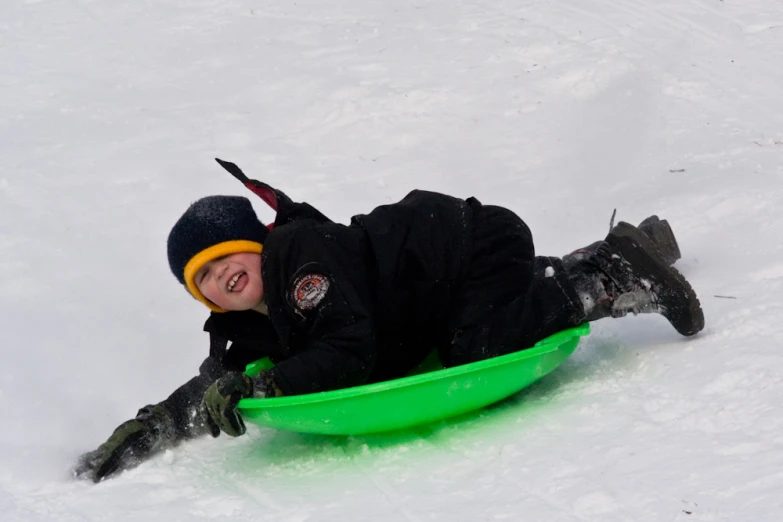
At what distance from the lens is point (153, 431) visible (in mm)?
2539

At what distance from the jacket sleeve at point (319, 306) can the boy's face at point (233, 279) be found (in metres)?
0.06

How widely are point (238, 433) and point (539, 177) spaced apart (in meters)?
2.36

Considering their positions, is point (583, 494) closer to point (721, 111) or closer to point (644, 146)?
point (644, 146)

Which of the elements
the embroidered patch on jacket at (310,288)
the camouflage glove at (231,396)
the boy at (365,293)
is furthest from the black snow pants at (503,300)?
the camouflage glove at (231,396)

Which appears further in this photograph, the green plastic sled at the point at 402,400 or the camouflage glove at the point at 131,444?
the camouflage glove at the point at 131,444

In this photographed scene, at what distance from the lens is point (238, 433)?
2268 mm

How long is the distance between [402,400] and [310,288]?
1.20ft

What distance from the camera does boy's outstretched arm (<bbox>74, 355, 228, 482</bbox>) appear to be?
2424 millimetres

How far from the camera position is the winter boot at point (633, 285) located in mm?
2533

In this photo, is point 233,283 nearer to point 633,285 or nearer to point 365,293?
point 365,293

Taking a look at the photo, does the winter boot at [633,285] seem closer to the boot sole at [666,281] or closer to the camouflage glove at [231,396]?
the boot sole at [666,281]

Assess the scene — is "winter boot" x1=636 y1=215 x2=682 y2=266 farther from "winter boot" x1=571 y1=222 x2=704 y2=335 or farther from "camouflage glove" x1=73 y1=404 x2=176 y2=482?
"camouflage glove" x1=73 y1=404 x2=176 y2=482

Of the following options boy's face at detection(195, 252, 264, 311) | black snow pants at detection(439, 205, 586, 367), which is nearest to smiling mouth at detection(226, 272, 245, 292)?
boy's face at detection(195, 252, 264, 311)

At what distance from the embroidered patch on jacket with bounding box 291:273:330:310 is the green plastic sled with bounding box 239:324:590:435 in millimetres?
256
